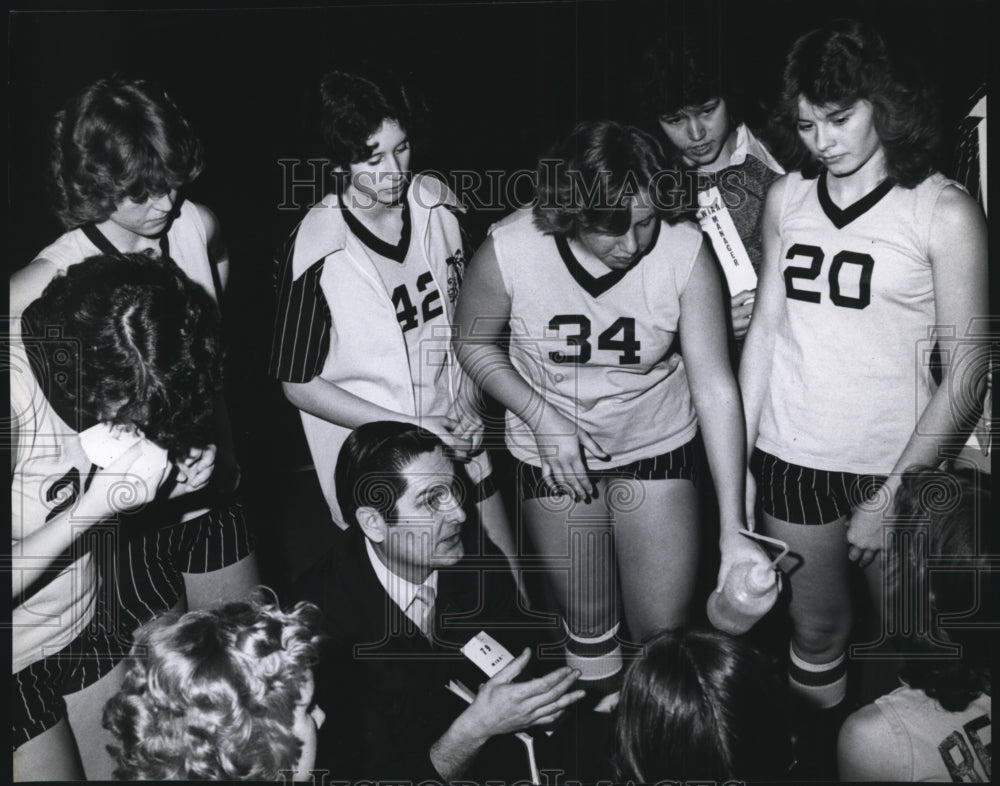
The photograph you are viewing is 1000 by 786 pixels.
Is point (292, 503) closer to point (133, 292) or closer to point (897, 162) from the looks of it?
point (133, 292)

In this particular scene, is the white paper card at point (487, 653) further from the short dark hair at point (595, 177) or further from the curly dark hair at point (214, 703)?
the short dark hair at point (595, 177)

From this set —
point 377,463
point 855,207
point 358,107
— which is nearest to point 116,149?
point 358,107

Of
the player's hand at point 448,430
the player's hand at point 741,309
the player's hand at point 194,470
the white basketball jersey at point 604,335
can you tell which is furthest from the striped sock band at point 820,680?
the player's hand at point 194,470

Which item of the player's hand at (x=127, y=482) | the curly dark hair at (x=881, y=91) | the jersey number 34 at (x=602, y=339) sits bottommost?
the player's hand at (x=127, y=482)

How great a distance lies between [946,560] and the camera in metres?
1.81

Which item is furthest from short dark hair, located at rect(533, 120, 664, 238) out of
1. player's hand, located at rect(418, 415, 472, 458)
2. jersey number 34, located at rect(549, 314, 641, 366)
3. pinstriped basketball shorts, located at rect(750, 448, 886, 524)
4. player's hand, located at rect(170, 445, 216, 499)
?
player's hand, located at rect(170, 445, 216, 499)

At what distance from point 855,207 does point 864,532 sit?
573 mm

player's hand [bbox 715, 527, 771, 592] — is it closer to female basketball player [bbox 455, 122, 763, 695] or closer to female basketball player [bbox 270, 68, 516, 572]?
female basketball player [bbox 455, 122, 763, 695]

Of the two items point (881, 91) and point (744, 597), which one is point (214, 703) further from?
point (881, 91)

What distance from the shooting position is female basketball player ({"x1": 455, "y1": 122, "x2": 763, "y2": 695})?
5.88ft

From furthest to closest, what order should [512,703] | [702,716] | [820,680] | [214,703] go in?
[820,680] < [512,703] < [214,703] < [702,716]

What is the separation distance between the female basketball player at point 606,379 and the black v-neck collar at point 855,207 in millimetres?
222

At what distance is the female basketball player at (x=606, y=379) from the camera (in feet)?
5.88

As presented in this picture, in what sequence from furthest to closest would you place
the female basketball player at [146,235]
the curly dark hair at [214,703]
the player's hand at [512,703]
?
1. the female basketball player at [146,235]
2. the player's hand at [512,703]
3. the curly dark hair at [214,703]
